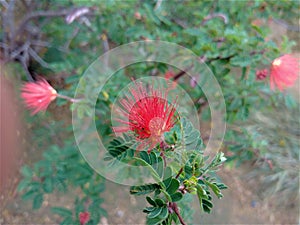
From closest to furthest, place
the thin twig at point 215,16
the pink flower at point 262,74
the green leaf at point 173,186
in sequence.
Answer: the green leaf at point 173,186, the pink flower at point 262,74, the thin twig at point 215,16

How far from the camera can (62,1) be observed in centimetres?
161

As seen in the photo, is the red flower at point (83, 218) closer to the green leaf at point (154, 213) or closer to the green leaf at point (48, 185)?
the green leaf at point (48, 185)

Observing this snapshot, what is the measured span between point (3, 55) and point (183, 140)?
143 centimetres

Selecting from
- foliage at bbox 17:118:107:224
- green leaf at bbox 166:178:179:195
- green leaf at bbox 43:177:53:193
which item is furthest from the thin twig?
green leaf at bbox 166:178:179:195

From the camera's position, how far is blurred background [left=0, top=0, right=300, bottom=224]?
52.0 inches

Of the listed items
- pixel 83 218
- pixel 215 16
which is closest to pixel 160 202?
pixel 83 218

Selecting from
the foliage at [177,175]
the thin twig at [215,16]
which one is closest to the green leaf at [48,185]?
the foliage at [177,175]

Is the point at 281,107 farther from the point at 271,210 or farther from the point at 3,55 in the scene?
the point at 3,55

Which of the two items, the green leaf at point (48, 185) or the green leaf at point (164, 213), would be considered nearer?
the green leaf at point (164, 213)

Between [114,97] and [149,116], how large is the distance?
65cm

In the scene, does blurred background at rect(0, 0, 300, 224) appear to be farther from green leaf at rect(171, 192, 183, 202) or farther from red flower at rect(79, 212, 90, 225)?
green leaf at rect(171, 192, 183, 202)

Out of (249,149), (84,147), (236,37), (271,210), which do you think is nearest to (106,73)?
(84,147)

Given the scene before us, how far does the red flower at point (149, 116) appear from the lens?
62 cm

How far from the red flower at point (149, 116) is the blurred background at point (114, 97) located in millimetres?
Answer: 552
